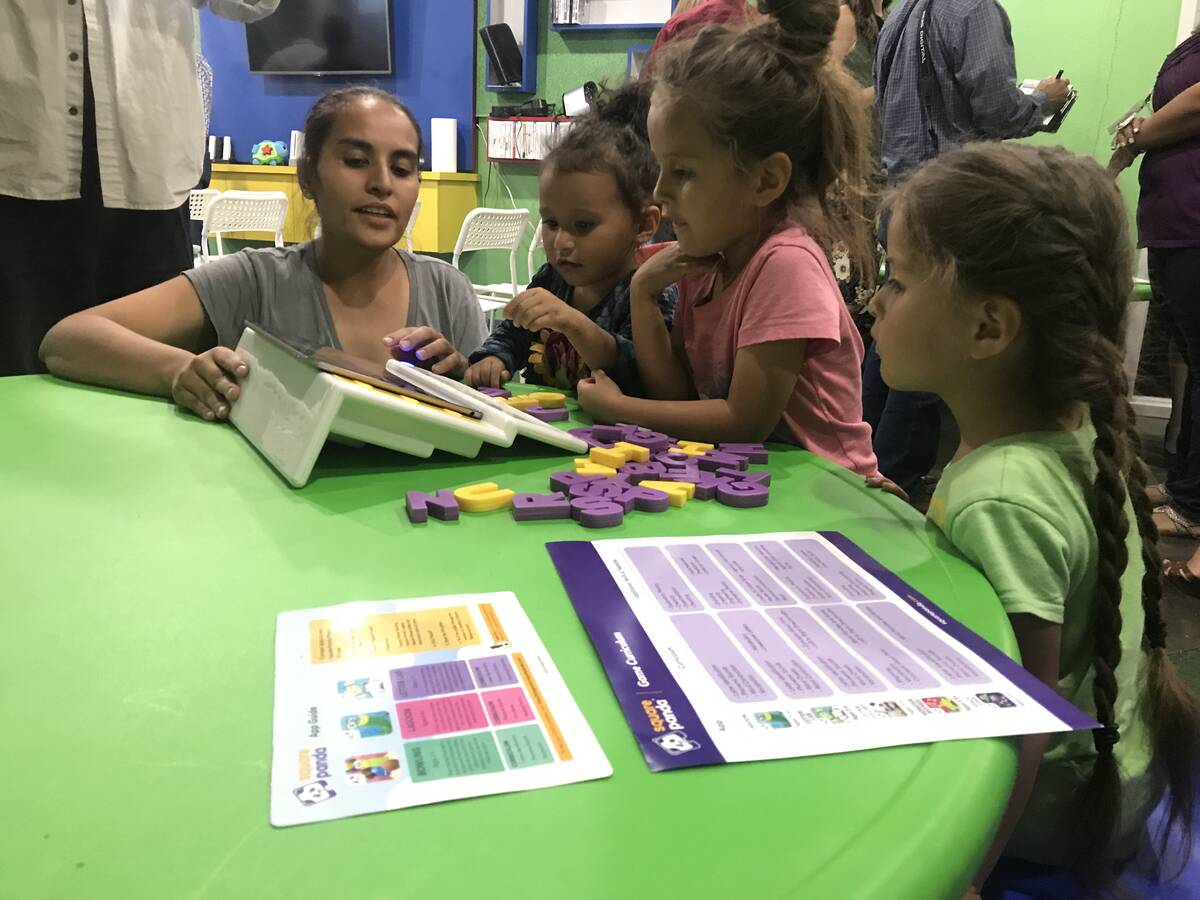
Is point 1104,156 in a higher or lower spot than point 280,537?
higher


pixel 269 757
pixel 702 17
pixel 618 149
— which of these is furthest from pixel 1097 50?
pixel 269 757

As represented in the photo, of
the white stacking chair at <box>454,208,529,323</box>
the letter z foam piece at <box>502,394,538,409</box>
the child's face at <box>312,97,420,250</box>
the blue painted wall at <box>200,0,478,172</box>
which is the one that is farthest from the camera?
the blue painted wall at <box>200,0,478,172</box>

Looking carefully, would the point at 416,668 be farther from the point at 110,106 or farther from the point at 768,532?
the point at 110,106

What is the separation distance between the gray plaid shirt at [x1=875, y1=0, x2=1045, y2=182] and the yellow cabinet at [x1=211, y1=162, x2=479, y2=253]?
3.33 m

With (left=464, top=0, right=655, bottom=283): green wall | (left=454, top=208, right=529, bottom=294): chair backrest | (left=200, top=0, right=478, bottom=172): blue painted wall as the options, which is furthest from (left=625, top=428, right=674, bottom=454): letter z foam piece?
(left=200, top=0, right=478, bottom=172): blue painted wall

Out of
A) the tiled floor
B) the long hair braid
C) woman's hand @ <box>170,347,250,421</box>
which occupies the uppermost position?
woman's hand @ <box>170,347,250,421</box>

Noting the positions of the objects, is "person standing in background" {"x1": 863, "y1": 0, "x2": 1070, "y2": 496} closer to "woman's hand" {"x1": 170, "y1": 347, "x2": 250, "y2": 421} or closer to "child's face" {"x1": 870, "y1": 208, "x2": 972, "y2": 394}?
"child's face" {"x1": 870, "y1": 208, "x2": 972, "y2": 394}

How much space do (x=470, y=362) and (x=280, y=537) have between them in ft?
2.71

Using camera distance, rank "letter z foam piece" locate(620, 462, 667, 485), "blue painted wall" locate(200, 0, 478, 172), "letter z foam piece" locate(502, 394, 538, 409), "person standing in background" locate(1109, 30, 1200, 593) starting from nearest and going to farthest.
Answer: "letter z foam piece" locate(620, 462, 667, 485) < "letter z foam piece" locate(502, 394, 538, 409) < "person standing in background" locate(1109, 30, 1200, 593) < "blue painted wall" locate(200, 0, 478, 172)

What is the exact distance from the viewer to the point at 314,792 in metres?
0.38

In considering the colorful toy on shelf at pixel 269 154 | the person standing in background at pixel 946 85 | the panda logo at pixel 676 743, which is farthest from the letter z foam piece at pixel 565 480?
the colorful toy on shelf at pixel 269 154

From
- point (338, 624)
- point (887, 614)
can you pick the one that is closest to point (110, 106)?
point (338, 624)

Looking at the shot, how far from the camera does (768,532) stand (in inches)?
29.5

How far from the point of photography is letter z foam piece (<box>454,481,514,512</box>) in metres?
0.75
